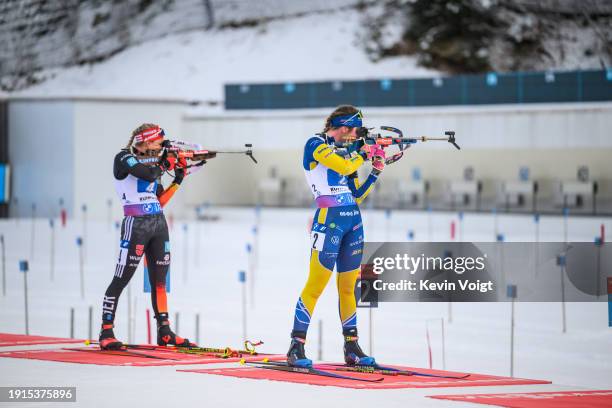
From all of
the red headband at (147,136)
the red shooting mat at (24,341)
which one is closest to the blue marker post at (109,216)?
the red shooting mat at (24,341)

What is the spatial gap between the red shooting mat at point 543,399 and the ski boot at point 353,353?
1171 millimetres

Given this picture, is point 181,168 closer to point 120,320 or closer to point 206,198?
point 120,320

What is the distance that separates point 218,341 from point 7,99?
18.7m

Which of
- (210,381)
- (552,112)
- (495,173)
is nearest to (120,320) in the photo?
(210,381)

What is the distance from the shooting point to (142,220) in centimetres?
919

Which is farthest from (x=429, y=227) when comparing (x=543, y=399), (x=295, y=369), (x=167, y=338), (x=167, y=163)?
(x=543, y=399)

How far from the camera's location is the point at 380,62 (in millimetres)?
52656

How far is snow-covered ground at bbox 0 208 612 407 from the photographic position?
7332 mm

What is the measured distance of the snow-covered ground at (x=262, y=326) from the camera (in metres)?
7.33

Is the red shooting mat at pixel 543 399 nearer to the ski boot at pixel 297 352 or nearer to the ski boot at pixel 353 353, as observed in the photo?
the ski boot at pixel 353 353

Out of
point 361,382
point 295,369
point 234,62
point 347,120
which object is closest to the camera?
point 361,382

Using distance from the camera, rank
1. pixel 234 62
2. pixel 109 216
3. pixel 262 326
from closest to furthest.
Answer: pixel 262 326 → pixel 109 216 → pixel 234 62

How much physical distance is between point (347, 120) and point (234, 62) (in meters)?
45.5

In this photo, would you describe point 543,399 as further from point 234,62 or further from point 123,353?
point 234,62
